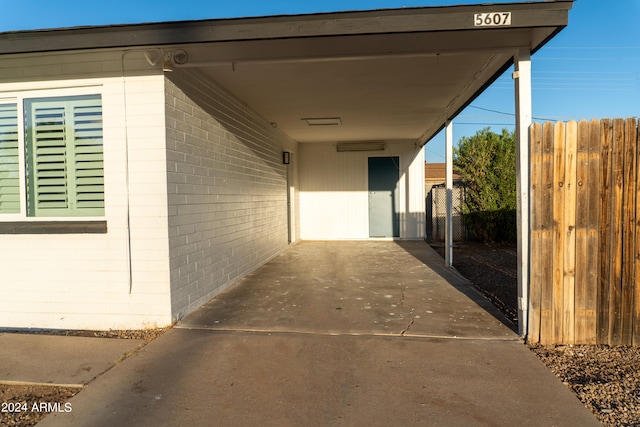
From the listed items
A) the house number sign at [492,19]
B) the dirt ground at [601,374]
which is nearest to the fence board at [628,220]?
the dirt ground at [601,374]

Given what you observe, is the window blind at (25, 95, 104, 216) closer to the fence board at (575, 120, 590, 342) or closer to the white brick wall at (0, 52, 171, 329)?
the white brick wall at (0, 52, 171, 329)

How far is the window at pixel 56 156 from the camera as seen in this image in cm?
447

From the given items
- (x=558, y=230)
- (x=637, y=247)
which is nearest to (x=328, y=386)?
(x=558, y=230)

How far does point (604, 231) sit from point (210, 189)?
14.6 feet

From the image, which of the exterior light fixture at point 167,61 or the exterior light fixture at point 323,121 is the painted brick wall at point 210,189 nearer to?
the exterior light fixture at point 167,61

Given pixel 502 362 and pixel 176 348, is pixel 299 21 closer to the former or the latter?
pixel 176 348

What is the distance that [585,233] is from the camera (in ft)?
12.3

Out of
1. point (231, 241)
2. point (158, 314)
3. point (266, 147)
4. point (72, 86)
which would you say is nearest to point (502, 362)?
point (158, 314)

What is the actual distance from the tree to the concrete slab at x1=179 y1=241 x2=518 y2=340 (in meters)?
4.35

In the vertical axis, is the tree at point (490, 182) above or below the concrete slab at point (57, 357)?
above

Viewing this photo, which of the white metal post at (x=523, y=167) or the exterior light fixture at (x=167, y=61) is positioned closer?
the white metal post at (x=523, y=167)

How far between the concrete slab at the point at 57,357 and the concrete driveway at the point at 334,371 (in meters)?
0.21

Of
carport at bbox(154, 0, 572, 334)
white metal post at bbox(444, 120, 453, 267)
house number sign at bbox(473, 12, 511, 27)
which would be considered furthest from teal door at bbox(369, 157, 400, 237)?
house number sign at bbox(473, 12, 511, 27)

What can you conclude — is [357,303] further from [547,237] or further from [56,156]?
[56,156]
